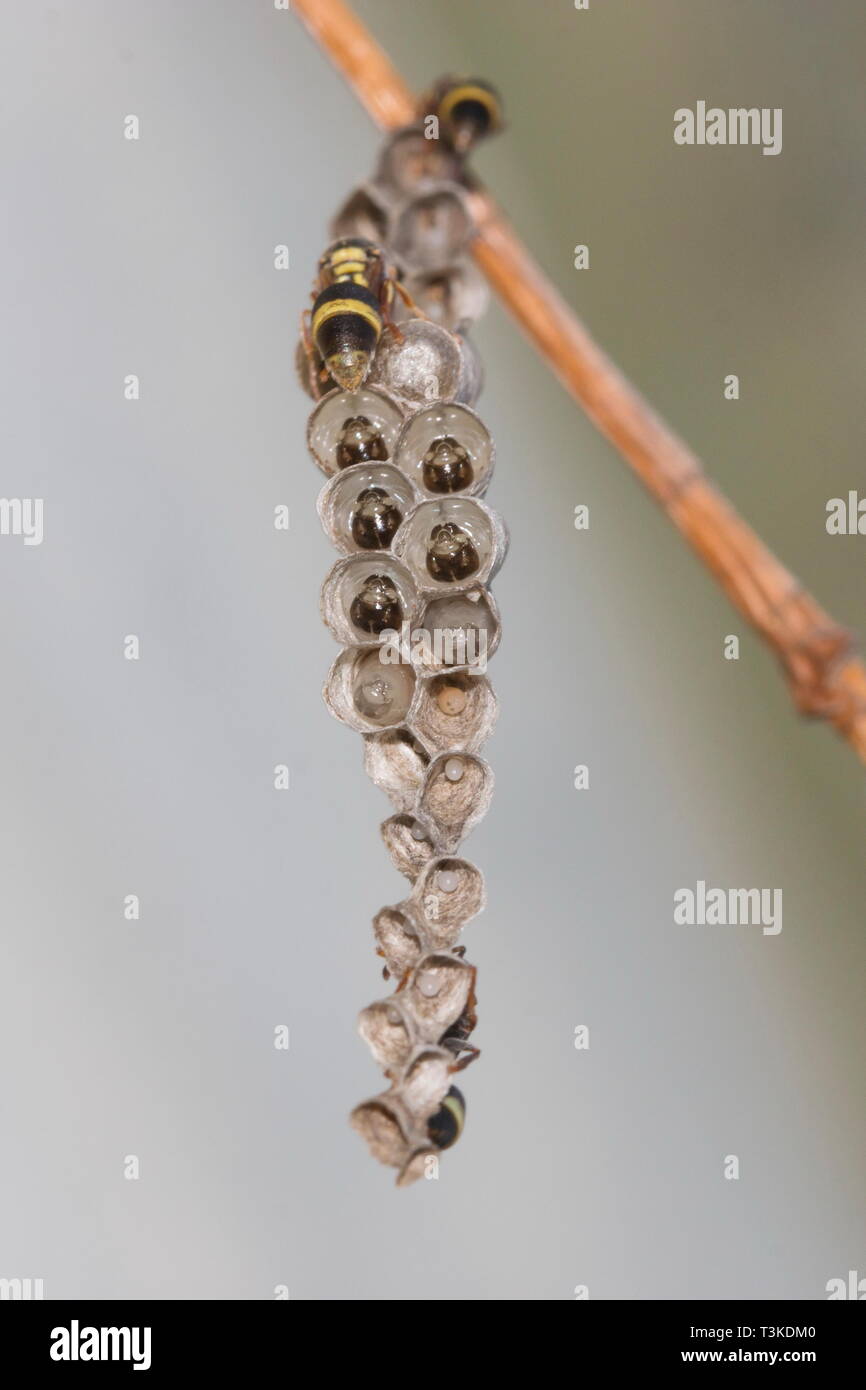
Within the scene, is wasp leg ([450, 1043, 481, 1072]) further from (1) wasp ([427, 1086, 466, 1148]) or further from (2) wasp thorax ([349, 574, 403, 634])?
(2) wasp thorax ([349, 574, 403, 634])

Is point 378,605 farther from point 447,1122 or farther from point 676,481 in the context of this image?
point 447,1122

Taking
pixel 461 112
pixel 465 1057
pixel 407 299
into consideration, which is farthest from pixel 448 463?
pixel 465 1057

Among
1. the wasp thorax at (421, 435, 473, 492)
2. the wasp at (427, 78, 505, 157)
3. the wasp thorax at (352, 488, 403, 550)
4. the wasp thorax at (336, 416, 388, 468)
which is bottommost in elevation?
the wasp thorax at (352, 488, 403, 550)

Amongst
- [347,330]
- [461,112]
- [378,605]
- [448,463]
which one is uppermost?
[461,112]

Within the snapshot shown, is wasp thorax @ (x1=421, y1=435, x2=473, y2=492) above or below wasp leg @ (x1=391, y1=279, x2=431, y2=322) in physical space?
below

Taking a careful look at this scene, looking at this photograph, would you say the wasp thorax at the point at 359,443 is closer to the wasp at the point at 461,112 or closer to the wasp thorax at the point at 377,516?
the wasp thorax at the point at 377,516

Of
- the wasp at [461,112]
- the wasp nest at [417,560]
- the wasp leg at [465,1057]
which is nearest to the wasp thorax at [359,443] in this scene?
the wasp nest at [417,560]

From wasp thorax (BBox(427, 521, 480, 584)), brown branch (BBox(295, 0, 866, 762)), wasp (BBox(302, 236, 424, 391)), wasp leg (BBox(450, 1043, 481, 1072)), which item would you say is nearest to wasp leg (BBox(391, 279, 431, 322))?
wasp (BBox(302, 236, 424, 391))
